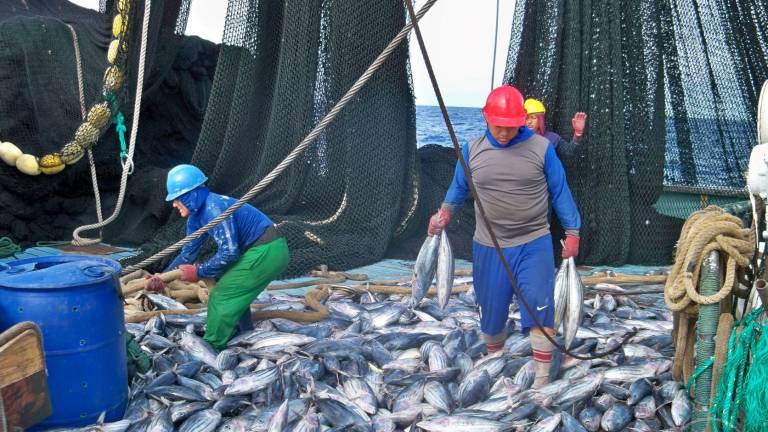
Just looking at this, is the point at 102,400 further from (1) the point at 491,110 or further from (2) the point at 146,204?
(2) the point at 146,204

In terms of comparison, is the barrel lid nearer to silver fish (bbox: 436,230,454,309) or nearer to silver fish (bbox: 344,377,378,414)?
silver fish (bbox: 344,377,378,414)

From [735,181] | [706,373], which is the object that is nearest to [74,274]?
[706,373]

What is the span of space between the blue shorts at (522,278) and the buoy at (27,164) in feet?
21.8

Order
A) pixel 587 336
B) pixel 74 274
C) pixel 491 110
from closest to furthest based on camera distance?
1. pixel 74 274
2. pixel 491 110
3. pixel 587 336

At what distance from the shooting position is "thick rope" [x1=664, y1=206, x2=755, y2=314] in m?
3.63

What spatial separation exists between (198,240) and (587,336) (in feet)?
9.33

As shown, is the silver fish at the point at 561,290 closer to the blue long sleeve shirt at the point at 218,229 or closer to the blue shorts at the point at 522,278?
the blue shorts at the point at 522,278

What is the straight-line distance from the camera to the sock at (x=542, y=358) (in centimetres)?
467

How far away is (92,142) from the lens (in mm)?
9453

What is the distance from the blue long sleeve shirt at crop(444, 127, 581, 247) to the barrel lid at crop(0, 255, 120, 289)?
2.27m

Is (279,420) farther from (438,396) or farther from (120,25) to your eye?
(120,25)

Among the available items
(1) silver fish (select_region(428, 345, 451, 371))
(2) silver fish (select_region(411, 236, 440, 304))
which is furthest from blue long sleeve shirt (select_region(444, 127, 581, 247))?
(1) silver fish (select_region(428, 345, 451, 371))

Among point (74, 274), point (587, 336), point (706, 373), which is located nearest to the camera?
point (706, 373)

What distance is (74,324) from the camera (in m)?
3.97
